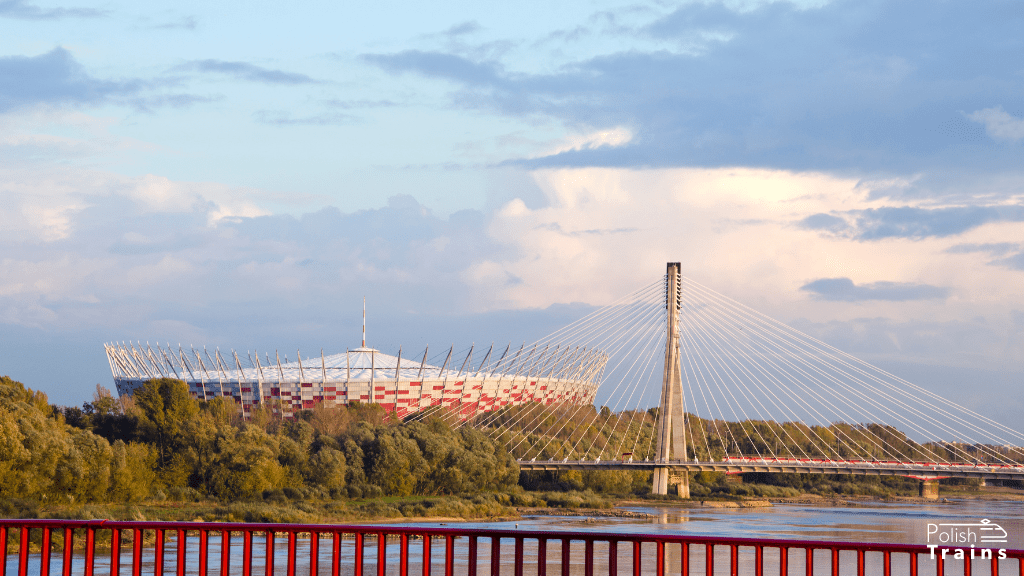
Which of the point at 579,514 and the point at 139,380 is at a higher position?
the point at 139,380

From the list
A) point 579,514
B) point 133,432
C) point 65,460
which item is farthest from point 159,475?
point 579,514

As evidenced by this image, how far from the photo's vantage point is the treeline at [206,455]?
179 ft

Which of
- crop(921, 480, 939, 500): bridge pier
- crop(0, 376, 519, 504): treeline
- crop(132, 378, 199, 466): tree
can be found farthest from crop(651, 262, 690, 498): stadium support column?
crop(132, 378, 199, 466): tree

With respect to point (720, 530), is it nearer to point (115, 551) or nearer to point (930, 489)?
point (930, 489)

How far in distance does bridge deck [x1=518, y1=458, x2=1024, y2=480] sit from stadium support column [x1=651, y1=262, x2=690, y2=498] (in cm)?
103

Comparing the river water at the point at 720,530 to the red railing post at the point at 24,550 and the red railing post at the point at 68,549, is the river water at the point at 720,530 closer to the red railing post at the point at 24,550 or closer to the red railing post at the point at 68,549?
the red railing post at the point at 24,550

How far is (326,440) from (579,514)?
19727 millimetres

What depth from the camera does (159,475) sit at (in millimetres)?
67438

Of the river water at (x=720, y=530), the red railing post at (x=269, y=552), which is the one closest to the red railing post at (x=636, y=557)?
the red railing post at (x=269, y=552)

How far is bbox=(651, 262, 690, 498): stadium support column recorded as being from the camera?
291 ft

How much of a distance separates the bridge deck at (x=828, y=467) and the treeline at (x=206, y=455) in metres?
6.52

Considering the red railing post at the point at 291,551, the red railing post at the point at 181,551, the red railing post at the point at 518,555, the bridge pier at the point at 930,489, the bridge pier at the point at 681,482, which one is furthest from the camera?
the bridge pier at the point at 930,489

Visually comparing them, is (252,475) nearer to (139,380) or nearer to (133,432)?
(133,432)

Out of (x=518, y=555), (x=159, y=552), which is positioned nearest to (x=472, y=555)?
(x=518, y=555)
